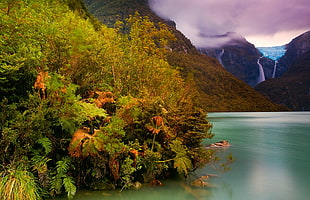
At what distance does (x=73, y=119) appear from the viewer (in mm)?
5543

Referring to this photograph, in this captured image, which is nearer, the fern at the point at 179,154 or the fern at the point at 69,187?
the fern at the point at 69,187

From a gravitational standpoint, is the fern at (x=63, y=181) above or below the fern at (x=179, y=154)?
below

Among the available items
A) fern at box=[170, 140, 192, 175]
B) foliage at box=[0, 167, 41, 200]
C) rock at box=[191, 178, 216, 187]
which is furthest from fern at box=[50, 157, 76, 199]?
rock at box=[191, 178, 216, 187]

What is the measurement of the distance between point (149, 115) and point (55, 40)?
3181 mm

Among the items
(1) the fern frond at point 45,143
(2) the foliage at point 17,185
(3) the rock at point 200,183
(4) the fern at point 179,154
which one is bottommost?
(3) the rock at point 200,183

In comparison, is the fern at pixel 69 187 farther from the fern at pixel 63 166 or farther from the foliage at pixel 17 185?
the foliage at pixel 17 185

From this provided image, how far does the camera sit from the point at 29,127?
5.05m

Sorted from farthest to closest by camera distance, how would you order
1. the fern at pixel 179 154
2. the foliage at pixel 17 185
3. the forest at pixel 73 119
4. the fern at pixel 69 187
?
the fern at pixel 179 154 < the fern at pixel 69 187 < the forest at pixel 73 119 < the foliage at pixel 17 185

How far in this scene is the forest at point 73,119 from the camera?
5.12m

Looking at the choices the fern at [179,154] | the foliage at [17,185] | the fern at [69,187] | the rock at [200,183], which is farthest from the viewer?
the rock at [200,183]

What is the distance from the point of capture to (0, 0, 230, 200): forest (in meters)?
5.12

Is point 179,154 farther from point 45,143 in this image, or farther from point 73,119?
point 45,143

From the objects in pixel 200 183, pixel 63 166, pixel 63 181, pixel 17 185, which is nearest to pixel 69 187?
pixel 63 181

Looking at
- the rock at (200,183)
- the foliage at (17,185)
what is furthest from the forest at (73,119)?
the rock at (200,183)
